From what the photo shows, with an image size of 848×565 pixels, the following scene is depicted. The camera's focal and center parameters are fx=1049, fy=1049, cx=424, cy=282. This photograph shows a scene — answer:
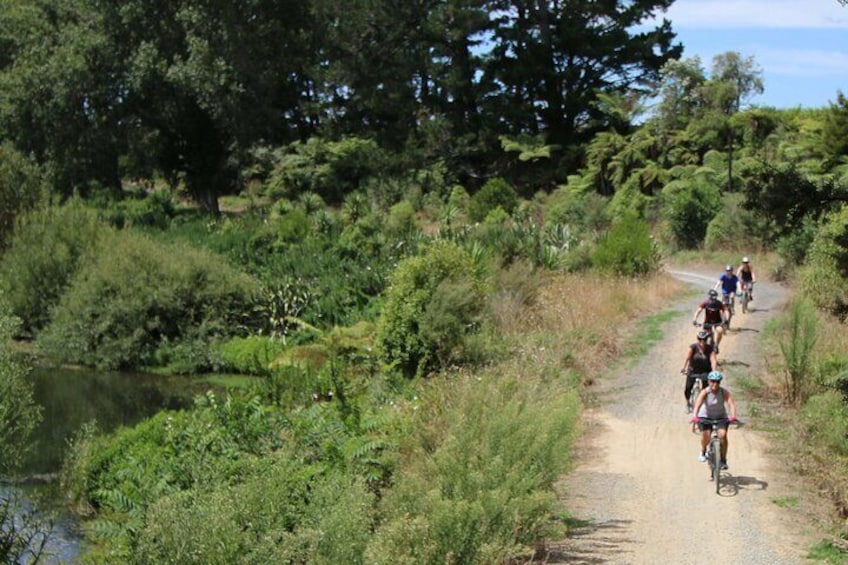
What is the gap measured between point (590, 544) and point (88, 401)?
18816 mm

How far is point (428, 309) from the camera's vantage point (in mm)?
21453

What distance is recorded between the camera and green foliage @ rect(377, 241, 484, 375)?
21.4 m

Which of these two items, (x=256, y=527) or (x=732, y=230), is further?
(x=732, y=230)

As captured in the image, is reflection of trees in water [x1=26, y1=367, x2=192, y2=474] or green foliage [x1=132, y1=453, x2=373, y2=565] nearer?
green foliage [x1=132, y1=453, x2=373, y2=565]

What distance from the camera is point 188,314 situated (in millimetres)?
33188

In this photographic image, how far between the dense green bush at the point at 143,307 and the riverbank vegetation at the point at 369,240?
0.10 m

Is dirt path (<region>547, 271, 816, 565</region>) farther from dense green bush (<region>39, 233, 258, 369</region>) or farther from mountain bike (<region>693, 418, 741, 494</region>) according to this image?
dense green bush (<region>39, 233, 258, 369</region>)

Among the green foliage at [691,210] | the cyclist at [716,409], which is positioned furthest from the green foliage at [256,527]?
the green foliage at [691,210]

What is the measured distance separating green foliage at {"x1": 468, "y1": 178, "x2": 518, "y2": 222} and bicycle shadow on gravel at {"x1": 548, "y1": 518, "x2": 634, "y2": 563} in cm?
2990

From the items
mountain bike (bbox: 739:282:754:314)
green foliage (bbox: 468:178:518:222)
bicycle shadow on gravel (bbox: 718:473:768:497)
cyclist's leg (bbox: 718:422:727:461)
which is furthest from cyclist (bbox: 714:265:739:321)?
green foliage (bbox: 468:178:518:222)

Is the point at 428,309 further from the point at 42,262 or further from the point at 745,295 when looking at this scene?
the point at 42,262

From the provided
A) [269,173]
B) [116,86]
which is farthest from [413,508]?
[269,173]

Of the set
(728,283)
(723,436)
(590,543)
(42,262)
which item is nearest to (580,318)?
(728,283)

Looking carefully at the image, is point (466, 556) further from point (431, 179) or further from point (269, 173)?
point (269, 173)
